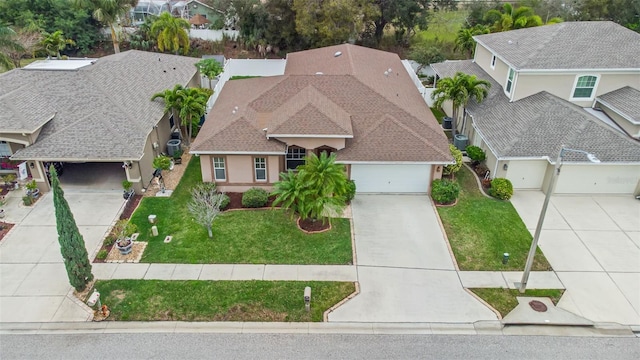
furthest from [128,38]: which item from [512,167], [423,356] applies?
[423,356]

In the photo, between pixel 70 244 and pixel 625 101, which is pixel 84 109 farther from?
pixel 625 101

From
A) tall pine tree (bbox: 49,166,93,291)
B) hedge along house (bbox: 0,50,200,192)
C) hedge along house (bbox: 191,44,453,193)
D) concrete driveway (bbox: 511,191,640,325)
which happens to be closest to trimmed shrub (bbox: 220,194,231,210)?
hedge along house (bbox: 191,44,453,193)

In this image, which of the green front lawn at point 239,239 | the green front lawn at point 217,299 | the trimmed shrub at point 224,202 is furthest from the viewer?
the trimmed shrub at point 224,202

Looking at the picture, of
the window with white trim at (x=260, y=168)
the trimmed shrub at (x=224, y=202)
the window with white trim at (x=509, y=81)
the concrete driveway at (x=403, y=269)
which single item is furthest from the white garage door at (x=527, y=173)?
the trimmed shrub at (x=224, y=202)

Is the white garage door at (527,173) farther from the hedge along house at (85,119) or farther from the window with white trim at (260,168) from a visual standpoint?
the hedge along house at (85,119)

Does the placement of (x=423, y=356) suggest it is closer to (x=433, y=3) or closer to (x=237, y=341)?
(x=237, y=341)

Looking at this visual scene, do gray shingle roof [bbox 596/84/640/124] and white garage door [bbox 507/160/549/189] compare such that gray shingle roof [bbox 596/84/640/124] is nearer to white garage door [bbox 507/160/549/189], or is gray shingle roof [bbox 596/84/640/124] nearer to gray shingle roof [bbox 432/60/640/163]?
gray shingle roof [bbox 432/60/640/163]

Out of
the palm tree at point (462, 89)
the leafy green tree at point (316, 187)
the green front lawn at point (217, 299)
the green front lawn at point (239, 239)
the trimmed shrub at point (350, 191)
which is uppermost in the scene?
the palm tree at point (462, 89)
